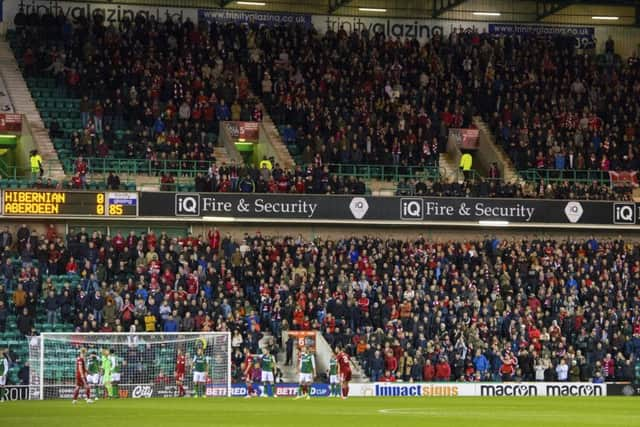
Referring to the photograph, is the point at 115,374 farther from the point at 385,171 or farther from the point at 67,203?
the point at 385,171

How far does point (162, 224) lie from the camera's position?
172 ft

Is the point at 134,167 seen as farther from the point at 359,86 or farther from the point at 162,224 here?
the point at 359,86

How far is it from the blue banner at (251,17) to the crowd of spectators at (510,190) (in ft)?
40.2

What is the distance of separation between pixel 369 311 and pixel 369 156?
900 centimetres

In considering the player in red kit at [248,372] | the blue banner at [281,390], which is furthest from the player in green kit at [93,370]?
the player in red kit at [248,372]

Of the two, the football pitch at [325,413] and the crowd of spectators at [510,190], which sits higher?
the crowd of spectators at [510,190]

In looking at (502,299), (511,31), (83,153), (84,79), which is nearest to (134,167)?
(83,153)

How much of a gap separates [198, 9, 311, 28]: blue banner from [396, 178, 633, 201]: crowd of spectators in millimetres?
12241

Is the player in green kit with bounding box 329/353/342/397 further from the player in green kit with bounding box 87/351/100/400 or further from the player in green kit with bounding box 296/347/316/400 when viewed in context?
the player in green kit with bounding box 87/351/100/400

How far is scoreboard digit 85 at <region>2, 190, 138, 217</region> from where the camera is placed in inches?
1855

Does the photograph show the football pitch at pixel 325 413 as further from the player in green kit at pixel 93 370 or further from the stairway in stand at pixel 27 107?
the stairway in stand at pixel 27 107

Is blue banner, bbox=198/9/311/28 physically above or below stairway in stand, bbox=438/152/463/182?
above

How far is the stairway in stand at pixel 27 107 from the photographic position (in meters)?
51.7

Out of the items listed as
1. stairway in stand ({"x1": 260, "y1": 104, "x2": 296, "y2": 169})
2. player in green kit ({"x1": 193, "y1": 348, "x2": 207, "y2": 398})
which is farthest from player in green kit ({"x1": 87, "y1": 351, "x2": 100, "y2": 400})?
stairway in stand ({"x1": 260, "y1": 104, "x2": 296, "y2": 169})
